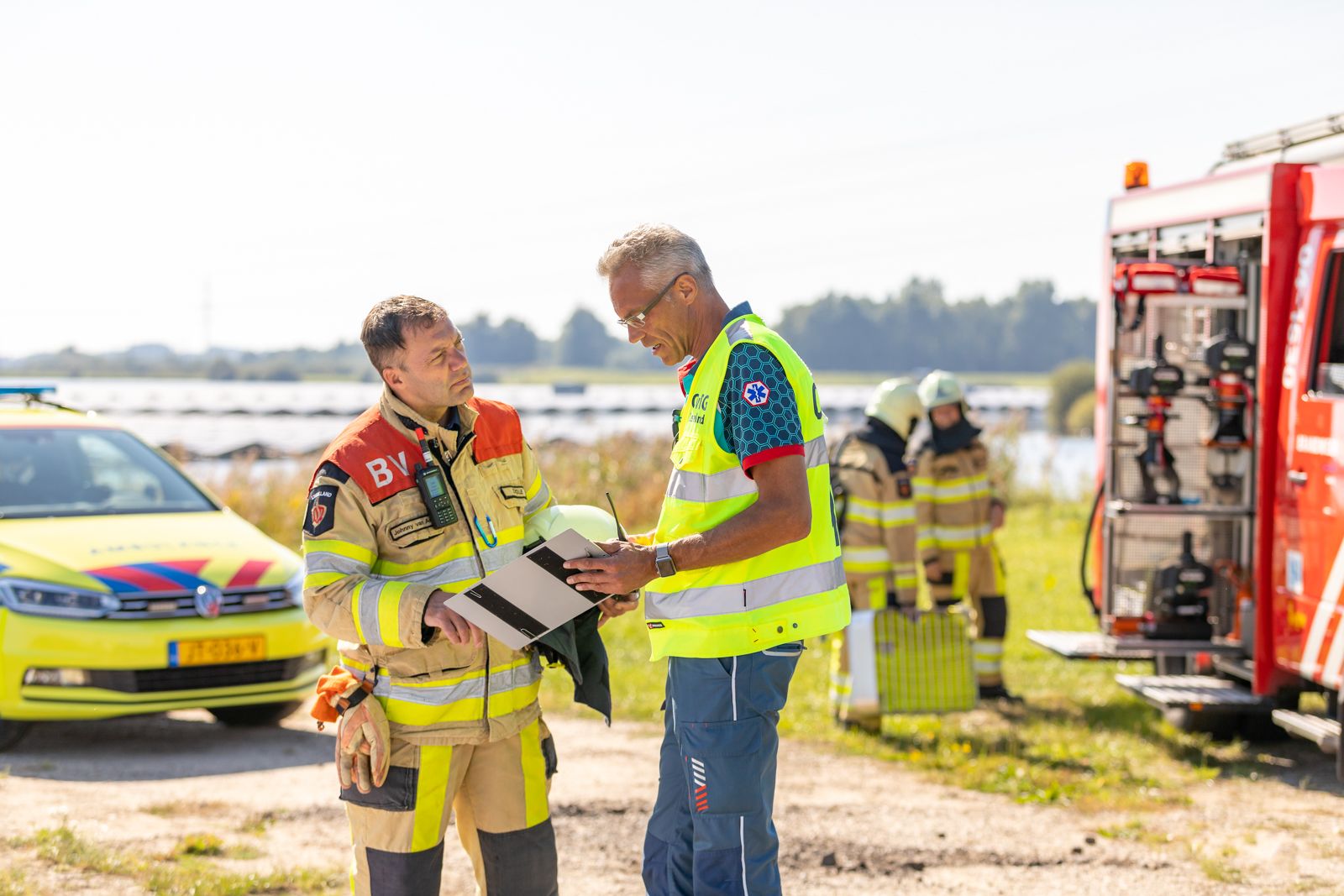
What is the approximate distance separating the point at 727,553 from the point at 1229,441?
4530mm

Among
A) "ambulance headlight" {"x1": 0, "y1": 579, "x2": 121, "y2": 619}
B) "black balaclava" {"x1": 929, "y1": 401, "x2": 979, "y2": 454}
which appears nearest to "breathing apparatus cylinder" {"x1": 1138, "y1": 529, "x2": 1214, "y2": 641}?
"black balaclava" {"x1": 929, "y1": 401, "x2": 979, "y2": 454}

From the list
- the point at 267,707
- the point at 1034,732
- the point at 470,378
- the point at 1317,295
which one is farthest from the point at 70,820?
the point at 1317,295

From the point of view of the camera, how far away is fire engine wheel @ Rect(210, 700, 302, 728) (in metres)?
7.70

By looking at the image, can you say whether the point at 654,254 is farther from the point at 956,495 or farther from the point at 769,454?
the point at 956,495

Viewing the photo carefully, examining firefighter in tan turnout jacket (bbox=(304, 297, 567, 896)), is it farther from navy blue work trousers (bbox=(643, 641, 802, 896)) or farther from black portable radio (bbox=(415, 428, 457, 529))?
navy blue work trousers (bbox=(643, 641, 802, 896))

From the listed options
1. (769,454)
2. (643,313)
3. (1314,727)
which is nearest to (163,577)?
(643,313)

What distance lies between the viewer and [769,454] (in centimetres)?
331

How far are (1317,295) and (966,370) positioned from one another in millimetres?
67602

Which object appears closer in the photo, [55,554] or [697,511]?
[697,511]

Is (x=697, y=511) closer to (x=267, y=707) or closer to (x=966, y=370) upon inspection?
(x=267, y=707)

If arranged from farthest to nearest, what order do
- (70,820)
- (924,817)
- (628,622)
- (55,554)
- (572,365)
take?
(572,365) < (628,622) < (55,554) < (924,817) < (70,820)

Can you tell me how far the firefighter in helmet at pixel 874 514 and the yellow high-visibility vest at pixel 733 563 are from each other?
4146 mm

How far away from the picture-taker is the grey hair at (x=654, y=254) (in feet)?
11.4

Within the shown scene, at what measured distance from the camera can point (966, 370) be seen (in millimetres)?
72688
